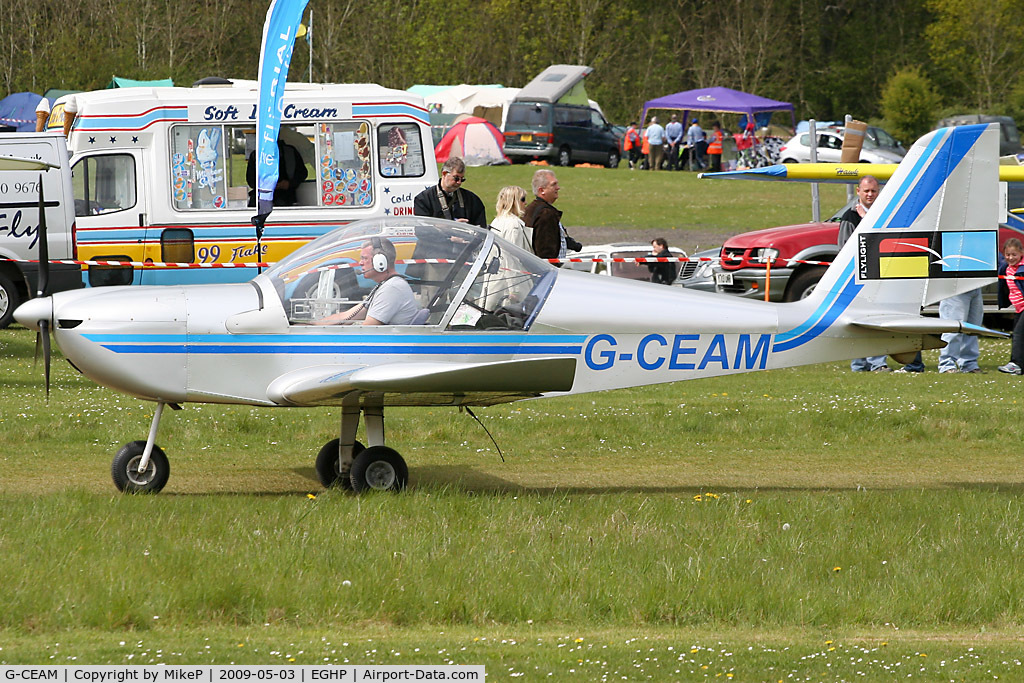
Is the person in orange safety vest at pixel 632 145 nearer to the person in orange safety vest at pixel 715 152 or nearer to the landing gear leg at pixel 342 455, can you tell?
the person in orange safety vest at pixel 715 152

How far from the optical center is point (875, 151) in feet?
146

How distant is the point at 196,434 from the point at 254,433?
0.48 metres

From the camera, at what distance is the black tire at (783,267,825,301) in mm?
17312

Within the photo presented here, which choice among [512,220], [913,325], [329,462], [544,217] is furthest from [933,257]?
[329,462]

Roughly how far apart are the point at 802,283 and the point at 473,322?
1048 centimetres

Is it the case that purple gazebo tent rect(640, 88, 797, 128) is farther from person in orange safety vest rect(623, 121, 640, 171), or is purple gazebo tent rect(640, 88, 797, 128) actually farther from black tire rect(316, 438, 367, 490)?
black tire rect(316, 438, 367, 490)

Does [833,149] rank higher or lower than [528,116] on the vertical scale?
lower

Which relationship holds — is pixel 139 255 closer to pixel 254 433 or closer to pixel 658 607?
pixel 254 433

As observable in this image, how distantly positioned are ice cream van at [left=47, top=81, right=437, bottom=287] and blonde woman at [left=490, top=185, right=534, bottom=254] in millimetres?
6851

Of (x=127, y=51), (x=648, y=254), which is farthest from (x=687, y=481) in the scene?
(x=127, y=51)

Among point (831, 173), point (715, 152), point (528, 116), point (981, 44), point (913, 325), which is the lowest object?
point (913, 325)

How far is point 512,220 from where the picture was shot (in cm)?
1037

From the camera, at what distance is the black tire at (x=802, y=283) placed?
17.3m

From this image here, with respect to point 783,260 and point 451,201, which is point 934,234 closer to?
point 451,201
